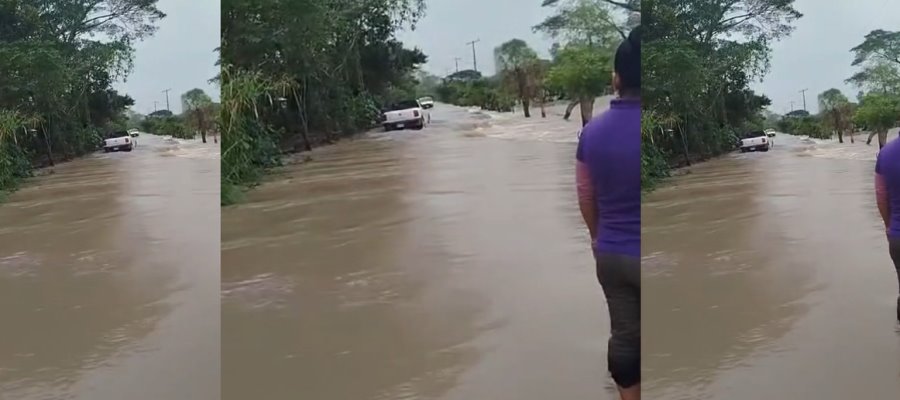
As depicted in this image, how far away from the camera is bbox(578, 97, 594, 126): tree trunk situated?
250 centimetres

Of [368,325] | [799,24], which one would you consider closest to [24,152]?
[368,325]

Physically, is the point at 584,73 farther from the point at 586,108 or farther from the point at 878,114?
the point at 878,114

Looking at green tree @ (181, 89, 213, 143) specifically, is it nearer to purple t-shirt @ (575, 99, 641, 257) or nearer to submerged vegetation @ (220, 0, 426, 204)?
submerged vegetation @ (220, 0, 426, 204)

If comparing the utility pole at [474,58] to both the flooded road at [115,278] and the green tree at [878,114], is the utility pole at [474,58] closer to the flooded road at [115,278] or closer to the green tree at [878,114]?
the flooded road at [115,278]

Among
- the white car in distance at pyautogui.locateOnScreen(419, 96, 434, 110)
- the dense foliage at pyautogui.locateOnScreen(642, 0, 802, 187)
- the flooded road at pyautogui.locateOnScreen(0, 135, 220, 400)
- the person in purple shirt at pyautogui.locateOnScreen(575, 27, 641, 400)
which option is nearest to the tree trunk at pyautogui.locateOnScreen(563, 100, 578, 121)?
the person in purple shirt at pyautogui.locateOnScreen(575, 27, 641, 400)

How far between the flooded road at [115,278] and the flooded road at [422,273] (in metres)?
0.13

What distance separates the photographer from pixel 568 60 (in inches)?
98.6

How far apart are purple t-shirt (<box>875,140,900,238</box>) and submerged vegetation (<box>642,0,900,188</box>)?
0.05 meters

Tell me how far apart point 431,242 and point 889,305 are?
1471 millimetres

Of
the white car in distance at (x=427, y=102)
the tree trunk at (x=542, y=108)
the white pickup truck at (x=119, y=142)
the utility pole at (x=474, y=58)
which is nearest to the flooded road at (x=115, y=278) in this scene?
the white pickup truck at (x=119, y=142)

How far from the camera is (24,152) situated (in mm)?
2639

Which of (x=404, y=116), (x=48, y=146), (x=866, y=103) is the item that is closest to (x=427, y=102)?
(x=404, y=116)

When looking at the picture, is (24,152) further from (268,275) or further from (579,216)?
(579,216)

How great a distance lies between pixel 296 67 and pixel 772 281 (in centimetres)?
169
